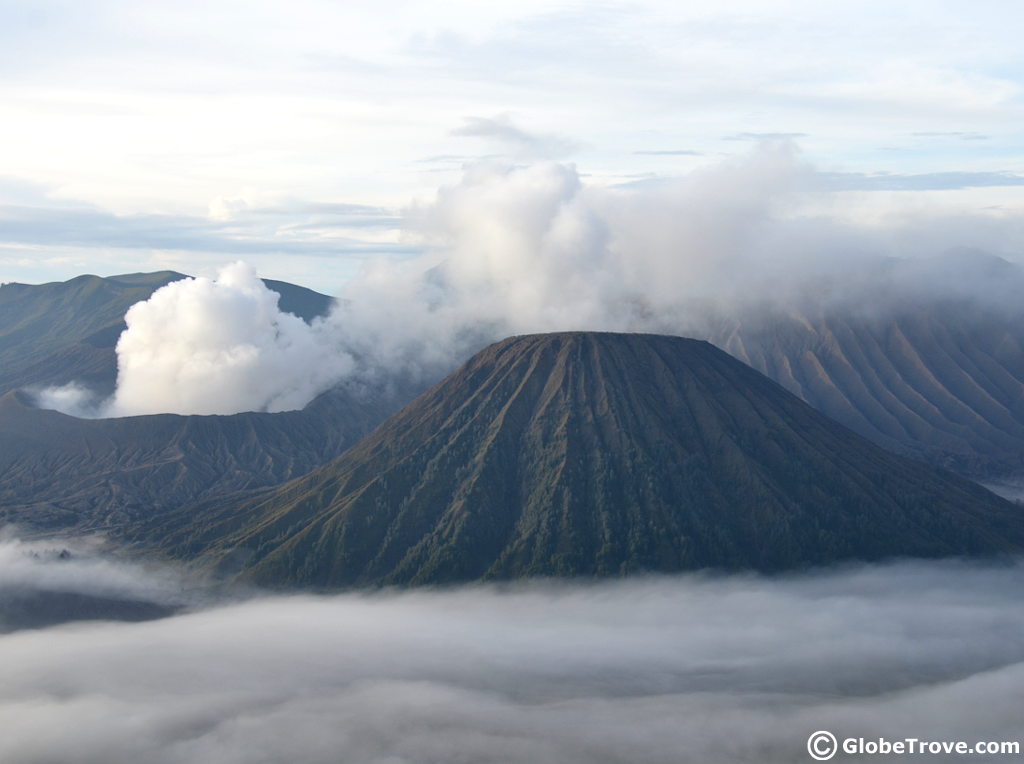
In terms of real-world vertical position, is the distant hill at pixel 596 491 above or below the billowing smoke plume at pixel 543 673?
above

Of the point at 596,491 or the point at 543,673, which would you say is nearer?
the point at 543,673

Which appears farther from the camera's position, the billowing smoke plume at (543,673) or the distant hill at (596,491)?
the distant hill at (596,491)

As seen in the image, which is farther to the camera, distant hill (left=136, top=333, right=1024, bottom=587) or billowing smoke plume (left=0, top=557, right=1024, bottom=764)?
distant hill (left=136, top=333, right=1024, bottom=587)

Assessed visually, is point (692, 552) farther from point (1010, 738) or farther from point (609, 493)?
point (1010, 738)

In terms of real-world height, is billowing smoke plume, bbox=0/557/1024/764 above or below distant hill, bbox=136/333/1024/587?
below

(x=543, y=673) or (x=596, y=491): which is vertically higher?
(x=596, y=491)
